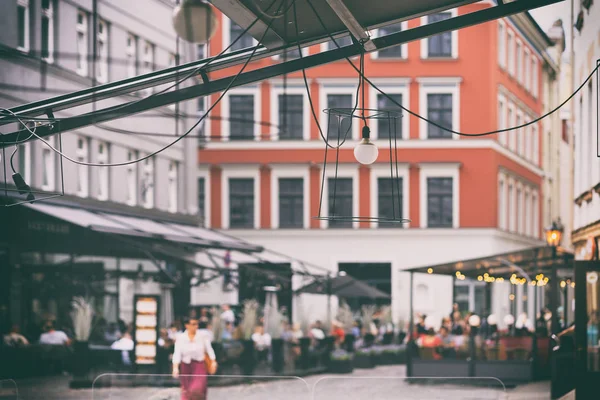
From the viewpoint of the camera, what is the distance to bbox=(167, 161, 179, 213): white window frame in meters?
36.0

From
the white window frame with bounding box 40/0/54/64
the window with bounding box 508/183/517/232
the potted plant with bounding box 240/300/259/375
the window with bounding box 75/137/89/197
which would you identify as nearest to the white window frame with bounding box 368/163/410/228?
the window with bounding box 508/183/517/232

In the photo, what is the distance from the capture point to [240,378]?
35.6 ft

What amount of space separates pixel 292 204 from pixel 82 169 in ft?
52.0

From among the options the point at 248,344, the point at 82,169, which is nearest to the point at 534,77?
the point at 82,169

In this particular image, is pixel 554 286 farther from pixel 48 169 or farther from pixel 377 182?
pixel 377 182

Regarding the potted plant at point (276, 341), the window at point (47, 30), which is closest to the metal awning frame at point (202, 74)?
the window at point (47, 30)

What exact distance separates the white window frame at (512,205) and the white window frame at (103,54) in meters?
21.0

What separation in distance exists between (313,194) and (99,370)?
2070 centimetres

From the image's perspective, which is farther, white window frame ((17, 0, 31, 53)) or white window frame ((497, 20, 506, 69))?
white window frame ((497, 20, 506, 69))

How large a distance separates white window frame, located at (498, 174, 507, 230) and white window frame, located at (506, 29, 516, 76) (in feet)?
15.3

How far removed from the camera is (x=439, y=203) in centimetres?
4356

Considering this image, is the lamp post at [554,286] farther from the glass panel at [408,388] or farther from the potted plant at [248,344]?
the glass panel at [408,388]

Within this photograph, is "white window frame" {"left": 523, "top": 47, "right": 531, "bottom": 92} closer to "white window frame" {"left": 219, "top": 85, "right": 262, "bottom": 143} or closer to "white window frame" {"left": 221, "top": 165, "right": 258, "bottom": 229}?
"white window frame" {"left": 219, "top": 85, "right": 262, "bottom": 143}

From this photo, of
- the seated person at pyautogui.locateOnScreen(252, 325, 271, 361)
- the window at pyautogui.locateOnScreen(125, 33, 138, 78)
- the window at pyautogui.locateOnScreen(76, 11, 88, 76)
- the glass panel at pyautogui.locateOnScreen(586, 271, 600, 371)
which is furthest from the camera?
the window at pyautogui.locateOnScreen(125, 33, 138, 78)
